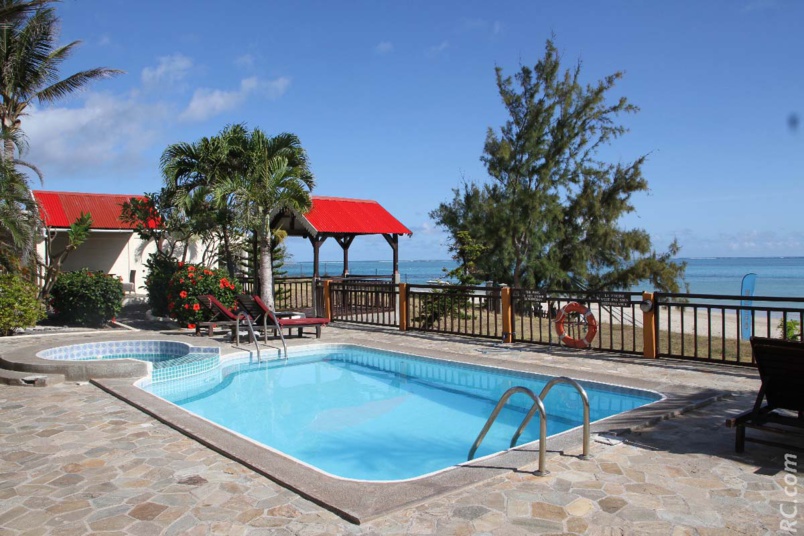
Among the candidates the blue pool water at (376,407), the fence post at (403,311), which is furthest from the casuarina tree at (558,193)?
the blue pool water at (376,407)

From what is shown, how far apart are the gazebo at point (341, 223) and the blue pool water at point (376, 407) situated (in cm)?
883

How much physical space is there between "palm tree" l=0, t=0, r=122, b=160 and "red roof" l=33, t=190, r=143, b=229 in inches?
217

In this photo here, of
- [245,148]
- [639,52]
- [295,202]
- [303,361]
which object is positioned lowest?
[303,361]

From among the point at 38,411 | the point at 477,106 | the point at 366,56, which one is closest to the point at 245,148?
the point at 366,56

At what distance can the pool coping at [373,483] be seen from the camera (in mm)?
3850

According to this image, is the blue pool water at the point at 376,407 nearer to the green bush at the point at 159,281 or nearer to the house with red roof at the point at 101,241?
the green bush at the point at 159,281

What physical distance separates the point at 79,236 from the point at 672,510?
573 inches

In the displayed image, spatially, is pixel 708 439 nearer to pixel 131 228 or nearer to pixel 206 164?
pixel 206 164

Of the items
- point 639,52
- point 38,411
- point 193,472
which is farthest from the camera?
point 639,52

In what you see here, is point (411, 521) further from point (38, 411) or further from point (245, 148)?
point (245, 148)

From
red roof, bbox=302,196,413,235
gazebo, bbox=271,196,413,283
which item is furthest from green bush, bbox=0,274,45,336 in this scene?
red roof, bbox=302,196,413,235

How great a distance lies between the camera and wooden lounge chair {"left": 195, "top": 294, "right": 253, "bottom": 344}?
436 inches

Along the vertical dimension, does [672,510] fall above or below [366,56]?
below

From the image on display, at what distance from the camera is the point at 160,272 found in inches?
585
